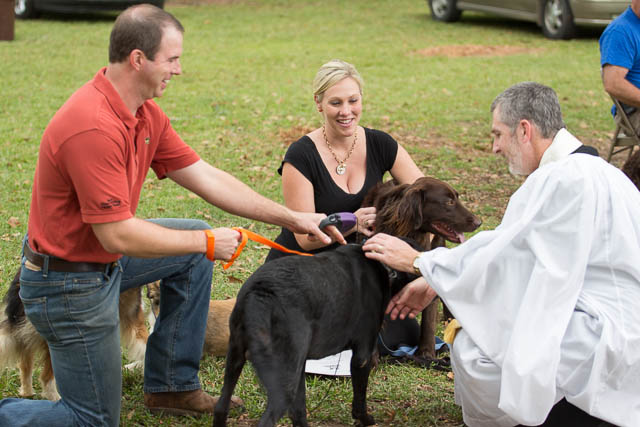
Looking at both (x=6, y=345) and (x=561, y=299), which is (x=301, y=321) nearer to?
(x=561, y=299)

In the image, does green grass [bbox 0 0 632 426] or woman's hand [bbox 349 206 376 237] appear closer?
green grass [bbox 0 0 632 426]

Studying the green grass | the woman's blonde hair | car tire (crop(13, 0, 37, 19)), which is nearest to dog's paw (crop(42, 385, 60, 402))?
the green grass

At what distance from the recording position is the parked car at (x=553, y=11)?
625 inches

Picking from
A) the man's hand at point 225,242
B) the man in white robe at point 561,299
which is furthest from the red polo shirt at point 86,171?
the man in white robe at point 561,299

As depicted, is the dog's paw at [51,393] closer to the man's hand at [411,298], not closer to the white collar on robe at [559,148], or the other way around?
the man's hand at [411,298]

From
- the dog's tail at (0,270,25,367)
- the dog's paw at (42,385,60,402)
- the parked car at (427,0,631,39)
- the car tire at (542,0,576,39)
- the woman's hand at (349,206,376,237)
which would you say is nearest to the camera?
the dog's tail at (0,270,25,367)

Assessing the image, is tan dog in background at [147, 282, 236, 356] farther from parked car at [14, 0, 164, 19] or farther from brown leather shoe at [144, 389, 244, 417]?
parked car at [14, 0, 164, 19]

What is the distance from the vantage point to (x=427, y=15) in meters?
21.5

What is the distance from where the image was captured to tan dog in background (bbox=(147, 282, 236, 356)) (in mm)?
5055

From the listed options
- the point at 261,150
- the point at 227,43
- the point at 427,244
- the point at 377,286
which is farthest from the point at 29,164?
the point at 227,43

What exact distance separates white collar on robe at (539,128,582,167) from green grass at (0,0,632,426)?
1.59 metres

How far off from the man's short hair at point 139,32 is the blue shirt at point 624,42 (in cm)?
530

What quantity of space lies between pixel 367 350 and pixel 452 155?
6266 millimetres

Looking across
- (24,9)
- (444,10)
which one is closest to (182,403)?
(444,10)
